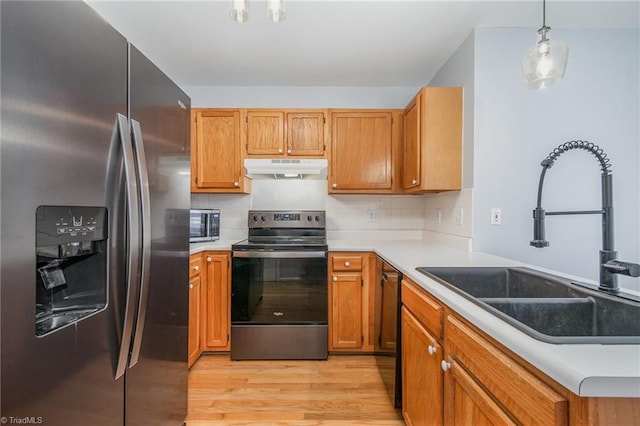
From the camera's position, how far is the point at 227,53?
242 cm

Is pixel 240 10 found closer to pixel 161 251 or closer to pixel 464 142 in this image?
pixel 161 251

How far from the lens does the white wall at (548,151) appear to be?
204 cm

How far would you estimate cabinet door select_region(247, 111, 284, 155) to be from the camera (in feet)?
9.33

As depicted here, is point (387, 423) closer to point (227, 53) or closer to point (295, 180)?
point (295, 180)

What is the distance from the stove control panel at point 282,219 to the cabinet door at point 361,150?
15.7 inches

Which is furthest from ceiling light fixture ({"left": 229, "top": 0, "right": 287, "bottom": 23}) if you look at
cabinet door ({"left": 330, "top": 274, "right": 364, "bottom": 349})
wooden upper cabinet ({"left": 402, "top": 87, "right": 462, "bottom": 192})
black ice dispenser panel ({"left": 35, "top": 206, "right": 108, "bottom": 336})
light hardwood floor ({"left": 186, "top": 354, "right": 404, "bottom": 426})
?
light hardwood floor ({"left": 186, "top": 354, "right": 404, "bottom": 426})

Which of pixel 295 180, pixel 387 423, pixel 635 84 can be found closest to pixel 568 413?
pixel 387 423

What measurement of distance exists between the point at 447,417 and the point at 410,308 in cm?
48

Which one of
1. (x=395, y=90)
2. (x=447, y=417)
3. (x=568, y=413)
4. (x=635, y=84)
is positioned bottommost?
(x=447, y=417)

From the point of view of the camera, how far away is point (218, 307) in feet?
8.22

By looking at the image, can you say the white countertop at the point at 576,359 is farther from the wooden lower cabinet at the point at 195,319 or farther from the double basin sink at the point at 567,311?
the wooden lower cabinet at the point at 195,319

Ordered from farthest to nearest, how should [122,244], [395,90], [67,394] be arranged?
[395,90] < [122,244] < [67,394]

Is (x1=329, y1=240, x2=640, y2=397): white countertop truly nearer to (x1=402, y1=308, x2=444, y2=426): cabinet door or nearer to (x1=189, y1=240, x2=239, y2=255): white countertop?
(x1=402, y1=308, x2=444, y2=426): cabinet door

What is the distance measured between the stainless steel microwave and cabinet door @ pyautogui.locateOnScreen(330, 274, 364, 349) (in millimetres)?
1195
